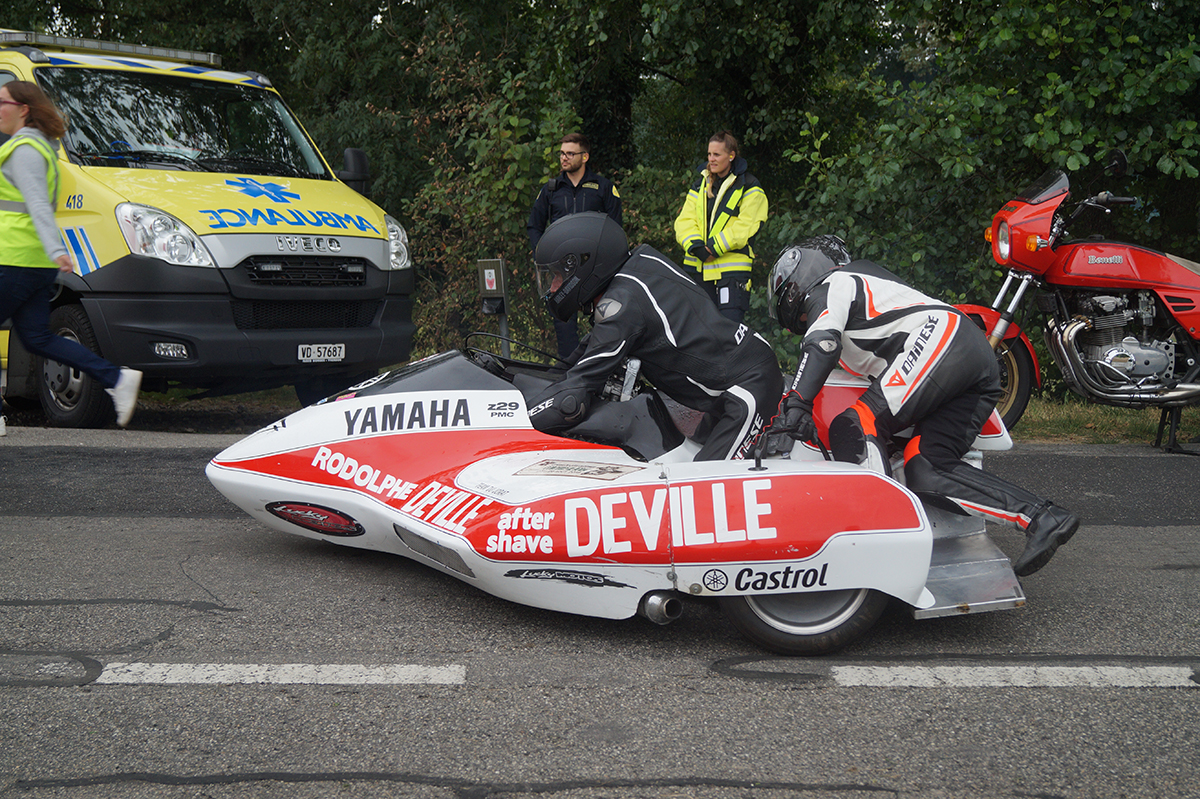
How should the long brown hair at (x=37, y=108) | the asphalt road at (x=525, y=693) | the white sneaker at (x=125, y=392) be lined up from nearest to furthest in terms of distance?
the asphalt road at (x=525, y=693), the long brown hair at (x=37, y=108), the white sneaker at (x=125, y=392)

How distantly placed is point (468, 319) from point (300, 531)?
19.9ft

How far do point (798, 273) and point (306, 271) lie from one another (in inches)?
156

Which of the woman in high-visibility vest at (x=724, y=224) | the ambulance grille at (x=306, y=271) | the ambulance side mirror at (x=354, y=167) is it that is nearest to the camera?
the ambulance grille at (x=306, y=271)

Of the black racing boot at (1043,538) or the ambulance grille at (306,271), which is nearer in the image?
the black racing boot at (1043,538)

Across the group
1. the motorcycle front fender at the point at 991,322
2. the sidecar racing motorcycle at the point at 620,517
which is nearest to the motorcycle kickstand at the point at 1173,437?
the motorcycle front fender at the point at 991,322

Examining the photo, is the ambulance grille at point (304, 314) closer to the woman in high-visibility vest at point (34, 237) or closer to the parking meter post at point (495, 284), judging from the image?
the parking meter post at point (495, 284)

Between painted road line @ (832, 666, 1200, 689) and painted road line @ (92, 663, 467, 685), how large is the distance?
1263mm

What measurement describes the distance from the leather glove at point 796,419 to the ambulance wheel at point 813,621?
565mm

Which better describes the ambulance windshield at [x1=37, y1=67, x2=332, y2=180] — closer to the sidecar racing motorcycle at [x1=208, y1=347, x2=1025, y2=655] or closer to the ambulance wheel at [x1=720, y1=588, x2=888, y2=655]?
the sidecar racing motorcycle at [x1=208, y1=347, x2=1025, y2=655]

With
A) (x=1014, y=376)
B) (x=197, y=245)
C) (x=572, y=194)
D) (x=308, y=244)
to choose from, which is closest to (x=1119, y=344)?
(x=1014, y=376)

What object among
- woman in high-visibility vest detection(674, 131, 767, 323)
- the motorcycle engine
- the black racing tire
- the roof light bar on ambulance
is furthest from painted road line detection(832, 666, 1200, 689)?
the roof light bar on ambulance

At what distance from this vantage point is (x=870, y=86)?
8.51 metres

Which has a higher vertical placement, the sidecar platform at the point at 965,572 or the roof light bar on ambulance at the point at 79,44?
the roof light bar on ambulance at the point at 79,44

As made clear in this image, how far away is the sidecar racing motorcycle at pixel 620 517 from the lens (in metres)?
3.27
